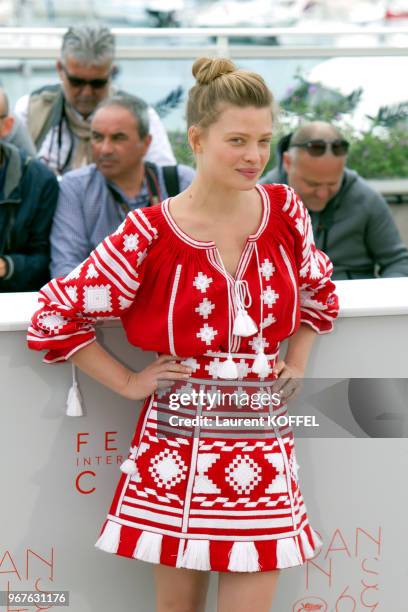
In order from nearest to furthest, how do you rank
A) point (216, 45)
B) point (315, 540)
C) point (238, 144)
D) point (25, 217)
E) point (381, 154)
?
1. point (238, 144)
2. point (315, 540)
3. point (25, 217)
4. point (216, 45)
5. point (381, 154)

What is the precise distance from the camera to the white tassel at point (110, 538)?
2094 millimetres

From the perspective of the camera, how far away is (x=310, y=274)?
7.09 feet

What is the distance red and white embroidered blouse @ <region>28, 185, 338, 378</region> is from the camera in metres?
2.01

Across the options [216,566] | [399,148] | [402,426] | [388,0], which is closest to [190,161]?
[399,148]

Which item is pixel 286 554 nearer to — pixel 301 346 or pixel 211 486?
pixel 211 486

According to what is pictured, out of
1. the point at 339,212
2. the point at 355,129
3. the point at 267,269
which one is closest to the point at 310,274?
the point at 267,269

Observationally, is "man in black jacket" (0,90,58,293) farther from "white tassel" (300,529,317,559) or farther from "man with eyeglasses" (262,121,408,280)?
"white tassel" (300,529,317,559)

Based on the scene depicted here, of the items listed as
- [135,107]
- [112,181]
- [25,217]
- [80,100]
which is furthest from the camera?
[80,100]

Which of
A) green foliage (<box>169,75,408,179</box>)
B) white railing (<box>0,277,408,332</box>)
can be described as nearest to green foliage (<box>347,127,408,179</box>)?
green foliage (<box>169,75,408,179</box>)

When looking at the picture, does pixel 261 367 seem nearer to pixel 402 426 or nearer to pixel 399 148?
pixel 402 426

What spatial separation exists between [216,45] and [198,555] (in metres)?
3.36

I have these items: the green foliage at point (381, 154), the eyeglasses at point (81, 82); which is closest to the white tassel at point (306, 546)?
the eyeglasses at point (81, 82)

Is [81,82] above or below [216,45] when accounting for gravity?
below

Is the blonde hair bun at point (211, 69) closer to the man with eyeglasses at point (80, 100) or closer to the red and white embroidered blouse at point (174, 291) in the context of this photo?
the red and white embroidered blouse at point (174, 291)
